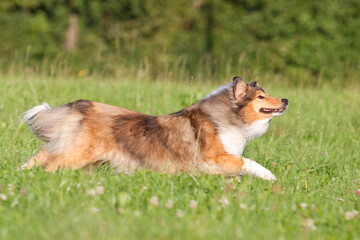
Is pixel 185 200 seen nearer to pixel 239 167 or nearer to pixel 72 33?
pixel 239 167

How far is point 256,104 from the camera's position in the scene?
18.9 ft

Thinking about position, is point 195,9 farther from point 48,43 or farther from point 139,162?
point 139,162

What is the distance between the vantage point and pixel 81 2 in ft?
55.6

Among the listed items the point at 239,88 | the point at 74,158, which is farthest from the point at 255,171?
the point at 74,158

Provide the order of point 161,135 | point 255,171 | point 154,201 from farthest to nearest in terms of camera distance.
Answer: point 161,135, point 255,171, point 154,201

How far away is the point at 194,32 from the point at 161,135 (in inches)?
489

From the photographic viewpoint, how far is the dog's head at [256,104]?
5.74 m

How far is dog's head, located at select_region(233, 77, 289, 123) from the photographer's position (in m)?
5.74

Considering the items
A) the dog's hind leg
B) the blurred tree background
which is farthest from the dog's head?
the blurred tree background

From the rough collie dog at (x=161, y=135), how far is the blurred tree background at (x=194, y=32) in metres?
9.29

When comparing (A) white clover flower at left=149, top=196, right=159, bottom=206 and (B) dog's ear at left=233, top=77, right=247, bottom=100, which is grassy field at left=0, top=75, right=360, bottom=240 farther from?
(B) dog's ear at left=233, top=77, right=247, bottom=100

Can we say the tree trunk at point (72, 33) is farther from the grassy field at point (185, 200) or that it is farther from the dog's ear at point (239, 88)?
the dog's ear at point (239, 88)

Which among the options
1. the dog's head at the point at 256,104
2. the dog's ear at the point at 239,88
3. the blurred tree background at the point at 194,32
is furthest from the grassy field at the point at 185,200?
the blurred tree background at the point at 194,32

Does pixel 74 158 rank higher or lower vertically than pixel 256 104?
lower
